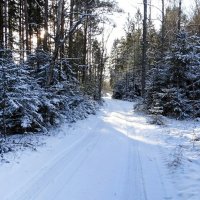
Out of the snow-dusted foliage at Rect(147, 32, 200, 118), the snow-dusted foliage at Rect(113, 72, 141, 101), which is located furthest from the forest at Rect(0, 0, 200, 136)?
the snow-dusted foliage at Rect(113, 72, 141, 101)

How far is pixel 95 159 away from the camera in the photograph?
9.11 meters

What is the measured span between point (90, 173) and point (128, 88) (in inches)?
1804

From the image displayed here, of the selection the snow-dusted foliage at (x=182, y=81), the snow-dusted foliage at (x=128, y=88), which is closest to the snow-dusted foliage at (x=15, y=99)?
the snow-dusted foliage at (x=182, y=81)

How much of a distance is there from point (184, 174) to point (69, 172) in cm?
277

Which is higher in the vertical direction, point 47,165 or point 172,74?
point 172,74

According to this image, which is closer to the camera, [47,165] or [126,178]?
[126,178]

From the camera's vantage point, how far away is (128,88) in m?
53.1

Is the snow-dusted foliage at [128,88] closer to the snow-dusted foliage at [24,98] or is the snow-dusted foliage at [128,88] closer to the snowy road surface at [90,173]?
the snow-dusted foliage at [24,98]

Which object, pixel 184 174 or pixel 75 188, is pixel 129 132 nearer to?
pixel 184 174

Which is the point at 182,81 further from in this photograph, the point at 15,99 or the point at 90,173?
the point at 90,173

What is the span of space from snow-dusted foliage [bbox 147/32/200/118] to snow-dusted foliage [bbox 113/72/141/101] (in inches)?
1140

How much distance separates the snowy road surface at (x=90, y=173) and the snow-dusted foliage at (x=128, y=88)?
38168 mm

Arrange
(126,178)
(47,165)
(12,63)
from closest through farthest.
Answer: (126,178)
(47,165)
(12,63)

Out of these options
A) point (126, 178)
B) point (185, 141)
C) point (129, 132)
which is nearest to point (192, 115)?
point (129, 132)
